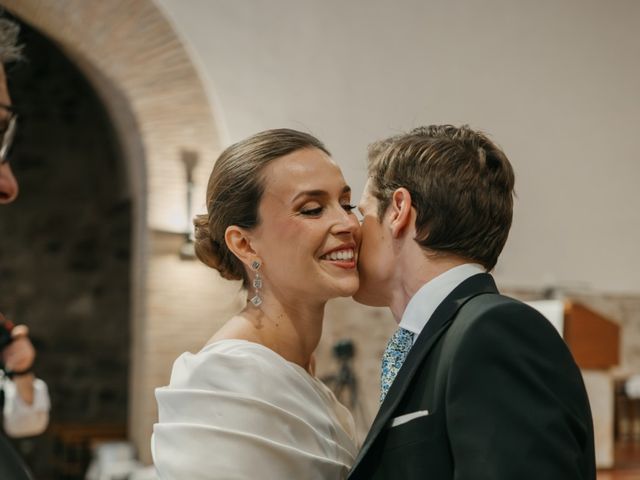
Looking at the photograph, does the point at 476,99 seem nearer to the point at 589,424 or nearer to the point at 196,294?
the point at 196,294

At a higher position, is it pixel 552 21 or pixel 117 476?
pixel 552 21

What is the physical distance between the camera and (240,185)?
1.82 meters

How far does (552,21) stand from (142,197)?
346cm

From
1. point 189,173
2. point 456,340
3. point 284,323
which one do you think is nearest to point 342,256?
point 284,323

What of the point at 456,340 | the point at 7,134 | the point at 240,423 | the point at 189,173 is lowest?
the point at 189,173

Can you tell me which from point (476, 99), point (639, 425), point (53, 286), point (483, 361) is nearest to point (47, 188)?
point (53, 286)

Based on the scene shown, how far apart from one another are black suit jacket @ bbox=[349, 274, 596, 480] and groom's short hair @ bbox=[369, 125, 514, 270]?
6.7 inches

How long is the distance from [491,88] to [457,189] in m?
4.80

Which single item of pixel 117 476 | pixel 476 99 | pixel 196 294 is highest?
pixel 476 99

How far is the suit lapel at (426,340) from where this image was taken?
4.70ft

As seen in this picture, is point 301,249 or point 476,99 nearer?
point 301,249

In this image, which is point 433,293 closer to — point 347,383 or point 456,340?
point 456,340

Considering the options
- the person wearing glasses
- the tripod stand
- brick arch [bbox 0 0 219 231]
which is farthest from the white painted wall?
the person wearing glasses

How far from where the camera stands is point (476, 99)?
6.08 m
